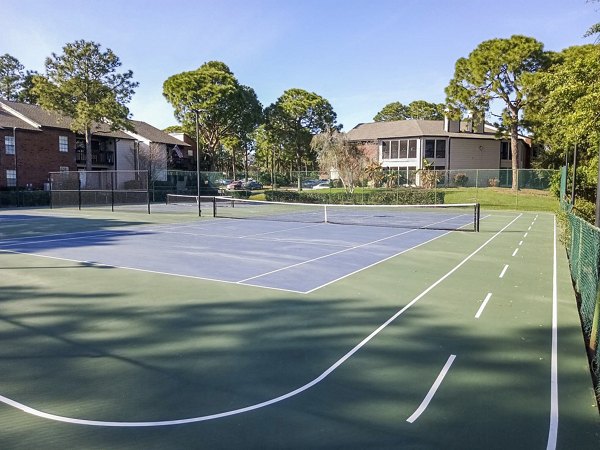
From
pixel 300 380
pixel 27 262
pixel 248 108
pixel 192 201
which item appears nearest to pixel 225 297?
pixel 300 380

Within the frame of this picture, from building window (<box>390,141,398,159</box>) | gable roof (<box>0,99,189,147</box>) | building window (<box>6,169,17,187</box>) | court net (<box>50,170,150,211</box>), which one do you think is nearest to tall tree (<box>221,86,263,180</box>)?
gable roof (<box>0,99,189,147</box>)

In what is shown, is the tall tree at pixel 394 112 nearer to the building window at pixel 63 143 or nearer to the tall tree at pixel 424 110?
the tall tree at pixel 424 110

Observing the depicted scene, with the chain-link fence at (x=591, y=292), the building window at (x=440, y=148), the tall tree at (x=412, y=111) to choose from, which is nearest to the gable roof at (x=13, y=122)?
the building window at (x=440, y=148)

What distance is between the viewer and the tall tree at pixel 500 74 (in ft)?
146

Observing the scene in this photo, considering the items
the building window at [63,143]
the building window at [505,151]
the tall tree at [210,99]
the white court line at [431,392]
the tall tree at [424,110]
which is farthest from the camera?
the tall tree at [424,110]

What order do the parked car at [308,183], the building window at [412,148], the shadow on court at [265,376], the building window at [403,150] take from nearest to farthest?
the shadow on court at [265,376], the building window at [412,148], the parked car at [308,183], the building window at [403,150]

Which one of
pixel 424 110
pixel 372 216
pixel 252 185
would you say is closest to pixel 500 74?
pixel 372 216

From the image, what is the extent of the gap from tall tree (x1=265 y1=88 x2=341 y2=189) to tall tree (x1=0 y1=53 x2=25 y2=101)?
43.7 meters

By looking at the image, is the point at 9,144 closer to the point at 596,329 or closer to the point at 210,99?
the point at 210,99

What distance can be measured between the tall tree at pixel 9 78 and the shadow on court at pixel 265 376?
83.6 metres

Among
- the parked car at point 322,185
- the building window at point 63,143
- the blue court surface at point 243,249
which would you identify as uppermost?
the building window at point 63,143

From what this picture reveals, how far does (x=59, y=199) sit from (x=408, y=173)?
112ft

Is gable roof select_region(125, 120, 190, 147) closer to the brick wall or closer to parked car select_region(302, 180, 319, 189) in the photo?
the brick wall

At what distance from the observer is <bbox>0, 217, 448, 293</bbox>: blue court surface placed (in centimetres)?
1284
